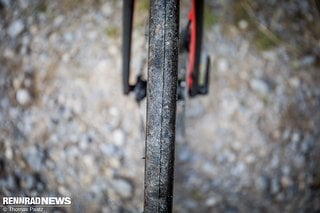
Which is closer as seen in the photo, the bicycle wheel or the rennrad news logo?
the bicycle wheel

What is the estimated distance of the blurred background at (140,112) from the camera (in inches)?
59.2

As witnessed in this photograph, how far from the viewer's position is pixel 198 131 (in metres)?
1.55

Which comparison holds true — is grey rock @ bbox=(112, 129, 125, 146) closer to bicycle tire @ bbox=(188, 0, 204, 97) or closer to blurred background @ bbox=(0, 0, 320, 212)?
blurred background @ bbox=(0, 0, 320, 212)

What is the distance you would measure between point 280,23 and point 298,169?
718 mm

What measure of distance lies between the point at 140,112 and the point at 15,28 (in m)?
0.74

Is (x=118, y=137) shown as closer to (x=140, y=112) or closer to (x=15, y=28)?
(x=140, y=112)

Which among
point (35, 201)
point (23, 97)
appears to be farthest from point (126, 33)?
point (35, 201)

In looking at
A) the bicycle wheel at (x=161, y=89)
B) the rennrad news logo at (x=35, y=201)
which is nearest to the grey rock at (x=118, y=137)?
the rennrad news logo at (x=35, y=201)

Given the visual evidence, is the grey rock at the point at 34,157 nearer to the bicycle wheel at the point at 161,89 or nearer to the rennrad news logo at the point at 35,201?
the rennrad news logo at the point at 35,201

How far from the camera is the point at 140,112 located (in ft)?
4.93

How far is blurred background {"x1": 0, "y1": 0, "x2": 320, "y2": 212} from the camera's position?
1.50 meters

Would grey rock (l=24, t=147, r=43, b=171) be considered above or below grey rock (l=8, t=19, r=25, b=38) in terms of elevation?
below

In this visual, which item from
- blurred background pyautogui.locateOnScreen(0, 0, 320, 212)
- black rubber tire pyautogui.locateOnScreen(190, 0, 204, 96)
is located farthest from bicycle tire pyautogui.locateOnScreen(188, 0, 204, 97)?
blurred background pyautogui.locateOnScreen(0, 0, 320, 212)

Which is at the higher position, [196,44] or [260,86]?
[196,44]
